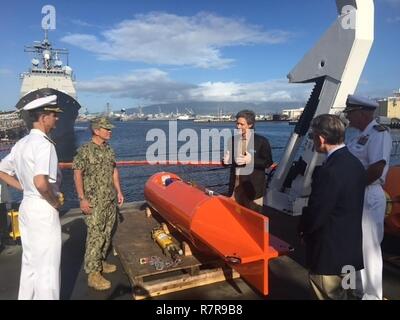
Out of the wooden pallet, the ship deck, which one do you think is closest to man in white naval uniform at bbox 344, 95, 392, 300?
the ship deck

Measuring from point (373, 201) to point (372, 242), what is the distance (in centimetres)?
43

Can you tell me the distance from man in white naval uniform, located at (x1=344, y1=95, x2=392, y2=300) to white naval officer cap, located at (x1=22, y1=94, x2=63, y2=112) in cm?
312

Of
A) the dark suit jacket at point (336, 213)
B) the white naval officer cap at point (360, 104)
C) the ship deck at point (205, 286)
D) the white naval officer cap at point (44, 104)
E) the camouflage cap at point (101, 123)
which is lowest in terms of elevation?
the ship deck at point (205, 286)

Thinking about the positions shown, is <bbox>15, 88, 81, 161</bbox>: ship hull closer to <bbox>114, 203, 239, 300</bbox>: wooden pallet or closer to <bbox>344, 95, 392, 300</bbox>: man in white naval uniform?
<bbox>114, 203, 239, 300</bbox>: wooden pallet

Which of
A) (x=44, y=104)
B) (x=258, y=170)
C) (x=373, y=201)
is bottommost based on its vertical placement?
A: (x=373, y=201)

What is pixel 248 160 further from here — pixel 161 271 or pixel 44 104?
pixel 44 104

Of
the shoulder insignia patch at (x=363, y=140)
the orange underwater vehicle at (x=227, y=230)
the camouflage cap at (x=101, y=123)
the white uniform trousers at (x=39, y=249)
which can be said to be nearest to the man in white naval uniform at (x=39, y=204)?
the white uniform trousers at (x=39, y=249)

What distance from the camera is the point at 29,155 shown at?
3070 mm

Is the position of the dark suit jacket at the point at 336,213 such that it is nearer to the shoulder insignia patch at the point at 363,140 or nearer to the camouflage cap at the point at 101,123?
the shoulder insignia patch at the point at 363,140

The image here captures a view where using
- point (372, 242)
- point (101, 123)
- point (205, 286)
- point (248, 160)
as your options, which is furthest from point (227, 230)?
point (101, 123)

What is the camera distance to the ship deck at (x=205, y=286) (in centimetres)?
402

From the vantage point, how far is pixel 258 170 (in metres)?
4.84

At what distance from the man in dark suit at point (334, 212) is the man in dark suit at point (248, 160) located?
1.75 m

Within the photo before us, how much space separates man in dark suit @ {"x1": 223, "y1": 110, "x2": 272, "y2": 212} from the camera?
4.70 metres
